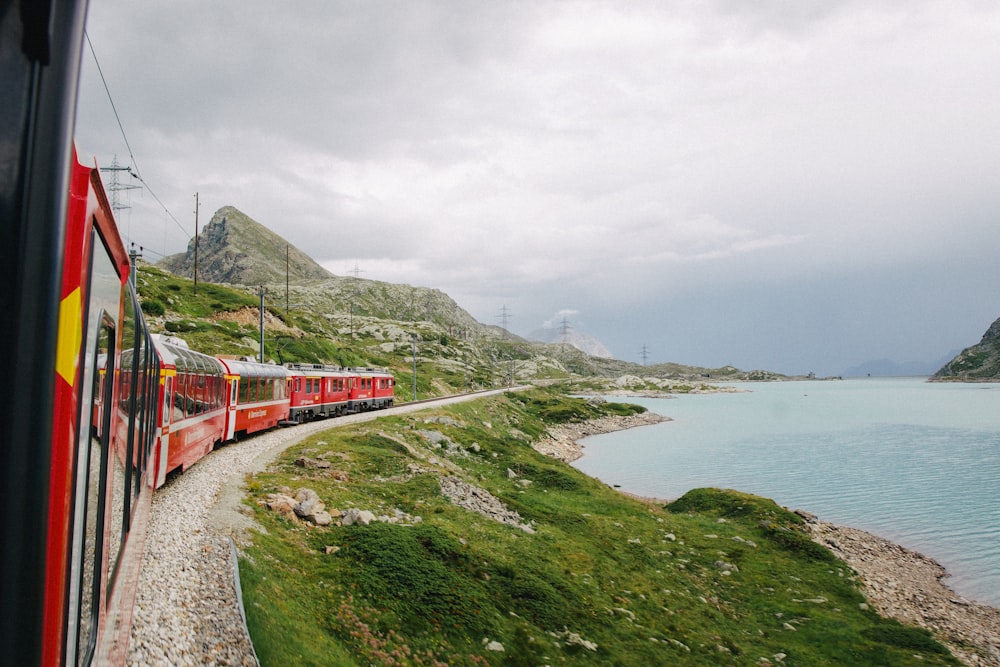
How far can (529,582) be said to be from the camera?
54.0ft

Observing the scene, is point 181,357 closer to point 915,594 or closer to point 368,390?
point 915,594

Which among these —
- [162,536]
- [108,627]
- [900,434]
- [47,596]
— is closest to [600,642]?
[162,536]

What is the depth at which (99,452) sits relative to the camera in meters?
4.30

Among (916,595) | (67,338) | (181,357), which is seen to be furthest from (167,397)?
(916,595)

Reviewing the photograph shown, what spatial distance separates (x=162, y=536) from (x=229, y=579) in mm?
2366

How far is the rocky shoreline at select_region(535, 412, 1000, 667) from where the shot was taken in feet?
61.6

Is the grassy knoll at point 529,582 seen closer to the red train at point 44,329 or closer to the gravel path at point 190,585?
the gravel path at point 190,585

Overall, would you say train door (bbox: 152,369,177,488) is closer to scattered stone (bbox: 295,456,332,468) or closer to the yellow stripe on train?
scattered stone (bbox: 295,456,332,468)

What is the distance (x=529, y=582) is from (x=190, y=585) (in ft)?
29.7

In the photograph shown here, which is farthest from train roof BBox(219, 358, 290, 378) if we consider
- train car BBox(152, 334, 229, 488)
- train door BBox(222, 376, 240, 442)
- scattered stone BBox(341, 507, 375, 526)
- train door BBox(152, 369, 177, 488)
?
scattered stone BBox(341, 507, 375, 526)

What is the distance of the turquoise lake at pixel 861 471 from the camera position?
31094 mm

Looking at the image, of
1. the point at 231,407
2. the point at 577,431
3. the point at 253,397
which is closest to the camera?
the point at 231,407

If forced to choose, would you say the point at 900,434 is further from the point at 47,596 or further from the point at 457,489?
the point at 47,596

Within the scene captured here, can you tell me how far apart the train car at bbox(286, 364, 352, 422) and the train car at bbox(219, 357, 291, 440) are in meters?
1.15
